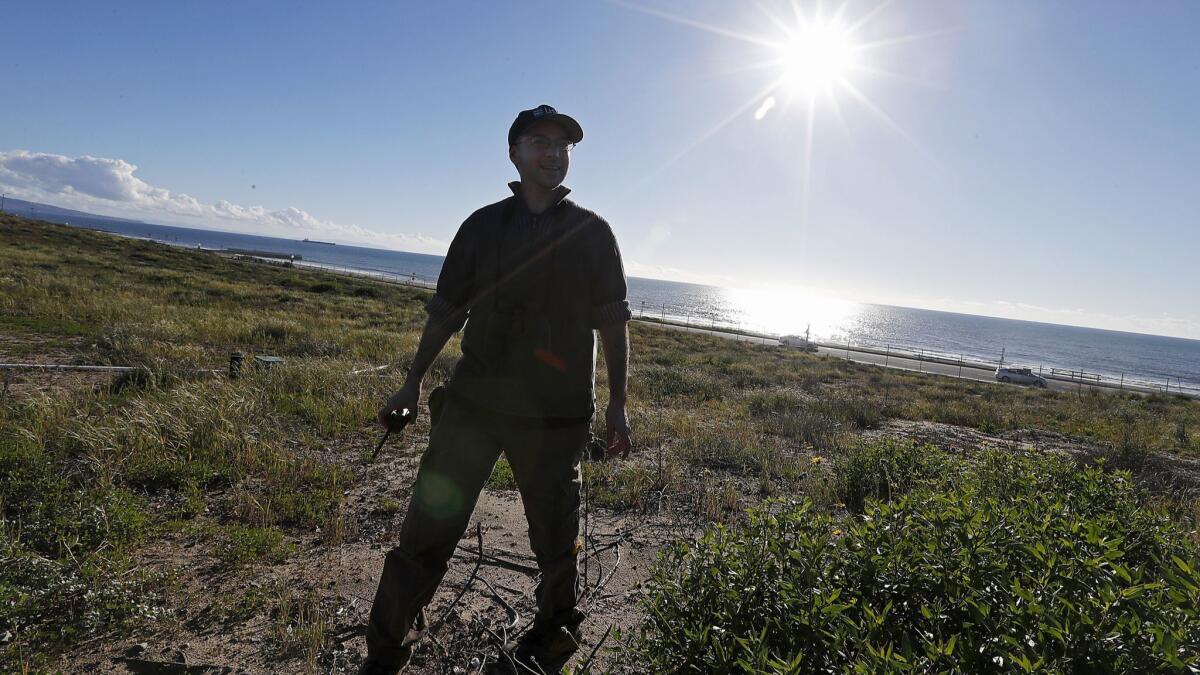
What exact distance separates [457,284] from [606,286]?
652 millimetres

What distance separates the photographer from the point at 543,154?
7.84 ft

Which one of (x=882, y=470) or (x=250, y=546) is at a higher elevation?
Result: (x=882, y=470)

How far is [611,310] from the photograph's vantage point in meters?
2.43

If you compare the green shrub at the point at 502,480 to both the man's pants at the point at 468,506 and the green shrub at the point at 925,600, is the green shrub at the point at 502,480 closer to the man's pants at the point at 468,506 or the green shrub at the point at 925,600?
the man's pants at the point at 468,506

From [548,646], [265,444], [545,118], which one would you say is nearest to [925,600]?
[548,646]

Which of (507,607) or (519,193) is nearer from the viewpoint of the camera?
(519,193)

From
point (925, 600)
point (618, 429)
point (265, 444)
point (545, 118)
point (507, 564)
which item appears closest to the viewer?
point (925, 600)

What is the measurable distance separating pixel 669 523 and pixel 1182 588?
127 inches

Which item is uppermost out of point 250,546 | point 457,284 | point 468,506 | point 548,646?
point 457,284

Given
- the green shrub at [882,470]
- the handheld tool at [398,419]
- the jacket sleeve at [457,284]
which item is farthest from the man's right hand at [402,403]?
the green shrub at [882,470]

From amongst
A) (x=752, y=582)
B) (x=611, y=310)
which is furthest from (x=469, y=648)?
(x=611, y=310)

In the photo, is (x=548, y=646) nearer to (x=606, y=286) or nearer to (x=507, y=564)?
(x=507, y=564)

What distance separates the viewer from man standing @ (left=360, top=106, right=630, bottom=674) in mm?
2240

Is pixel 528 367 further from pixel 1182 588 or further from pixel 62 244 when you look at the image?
→ pixel 62 244
